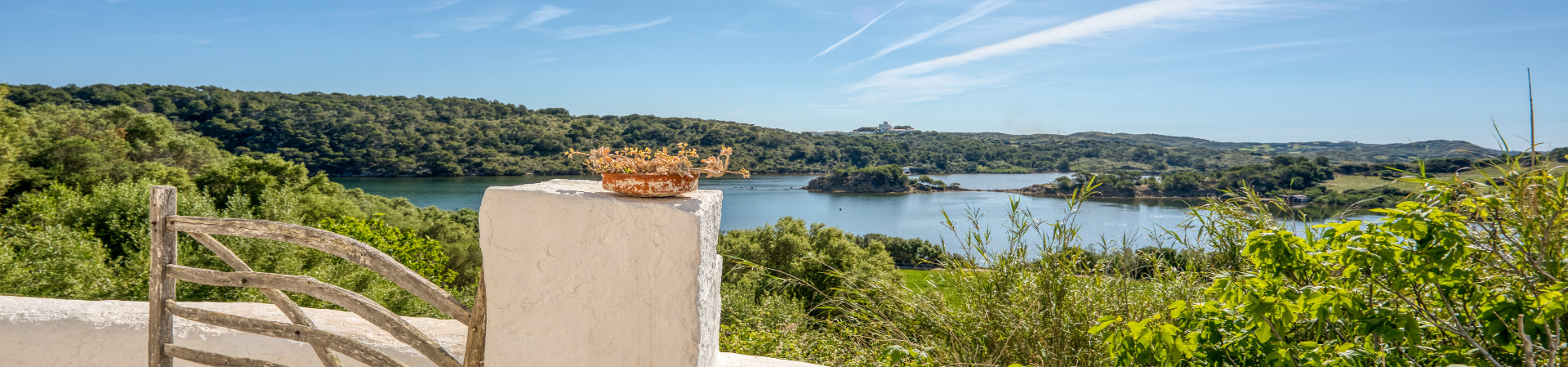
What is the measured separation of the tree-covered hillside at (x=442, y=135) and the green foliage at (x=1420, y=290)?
17.7 meters

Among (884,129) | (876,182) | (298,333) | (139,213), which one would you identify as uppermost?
(884,129)

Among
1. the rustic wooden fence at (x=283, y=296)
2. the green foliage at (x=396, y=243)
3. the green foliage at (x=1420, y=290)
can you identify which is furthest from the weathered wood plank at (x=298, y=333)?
the green foliage at (x=396, y=243)

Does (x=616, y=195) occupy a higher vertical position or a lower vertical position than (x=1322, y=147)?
lower

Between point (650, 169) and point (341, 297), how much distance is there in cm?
119

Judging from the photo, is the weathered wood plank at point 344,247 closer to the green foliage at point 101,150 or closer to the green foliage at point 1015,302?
the green foliage at point 1015,302

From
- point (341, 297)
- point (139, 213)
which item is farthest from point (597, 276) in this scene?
point (139, 213)

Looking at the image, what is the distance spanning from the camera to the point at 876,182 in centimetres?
4328

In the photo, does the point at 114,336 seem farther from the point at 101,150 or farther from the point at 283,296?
the point at 101,150

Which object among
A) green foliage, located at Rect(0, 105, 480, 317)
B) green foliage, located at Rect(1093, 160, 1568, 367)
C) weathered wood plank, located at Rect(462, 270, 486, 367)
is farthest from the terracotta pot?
green foliage, located at Rect(0, 105, 480, 317)

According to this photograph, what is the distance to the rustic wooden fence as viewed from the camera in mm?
1816

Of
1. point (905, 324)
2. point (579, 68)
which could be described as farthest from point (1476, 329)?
point (579, 68)

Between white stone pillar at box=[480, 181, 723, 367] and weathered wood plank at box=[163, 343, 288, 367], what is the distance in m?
1.32

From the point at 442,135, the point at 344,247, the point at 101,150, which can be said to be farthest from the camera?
the point at 442,135

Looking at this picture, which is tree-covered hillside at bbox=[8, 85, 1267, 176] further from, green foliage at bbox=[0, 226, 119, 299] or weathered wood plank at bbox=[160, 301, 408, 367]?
weathered wood plank at bbox=[160, 301, 408, 367]
